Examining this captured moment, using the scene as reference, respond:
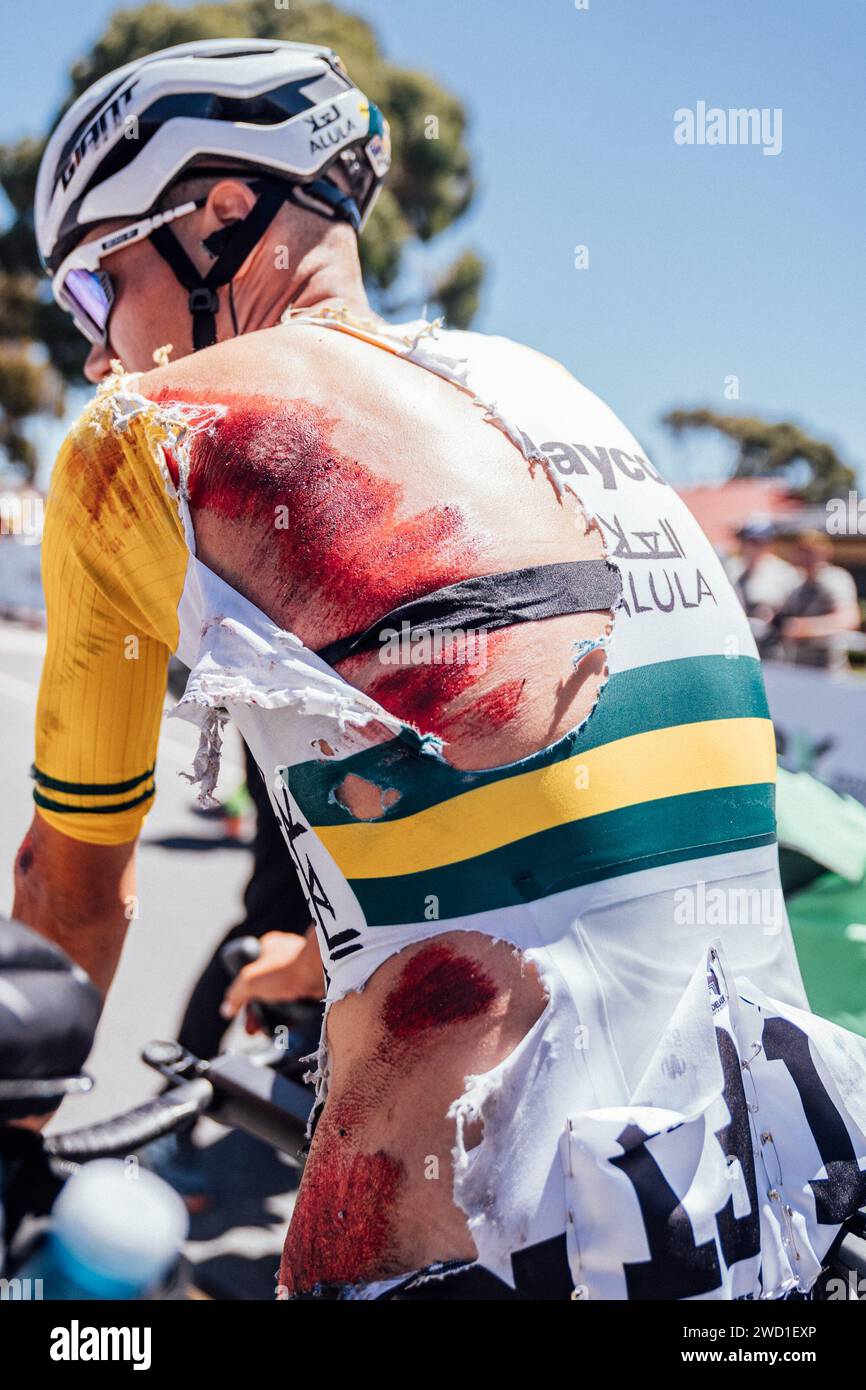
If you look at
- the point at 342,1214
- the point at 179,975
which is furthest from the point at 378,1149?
the point at 179,975

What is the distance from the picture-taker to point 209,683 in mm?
1249

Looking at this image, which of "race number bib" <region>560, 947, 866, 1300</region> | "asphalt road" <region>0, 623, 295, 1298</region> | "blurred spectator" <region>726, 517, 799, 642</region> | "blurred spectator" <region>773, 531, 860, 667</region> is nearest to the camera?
"race number bib" <region>560, 947, 866, 1300</region>

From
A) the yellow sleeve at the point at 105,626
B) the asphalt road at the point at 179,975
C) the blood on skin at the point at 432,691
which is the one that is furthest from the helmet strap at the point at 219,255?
the blood on skin at the point at 432,691

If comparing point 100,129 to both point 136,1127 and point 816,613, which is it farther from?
point 816,613

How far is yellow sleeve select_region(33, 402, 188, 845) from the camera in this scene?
136 cm

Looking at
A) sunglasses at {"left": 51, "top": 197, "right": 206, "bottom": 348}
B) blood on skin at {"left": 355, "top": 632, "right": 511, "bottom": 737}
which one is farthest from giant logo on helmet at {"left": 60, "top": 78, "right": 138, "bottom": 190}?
blood on skin at {"left": 355, "top": 632, "right": 511, "bottom": 737}

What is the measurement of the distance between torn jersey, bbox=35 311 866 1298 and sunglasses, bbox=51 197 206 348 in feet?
2.07

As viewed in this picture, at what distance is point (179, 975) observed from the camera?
5.27 m

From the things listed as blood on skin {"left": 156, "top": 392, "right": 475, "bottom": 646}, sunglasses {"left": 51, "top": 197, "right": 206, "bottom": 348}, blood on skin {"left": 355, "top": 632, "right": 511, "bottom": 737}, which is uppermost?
sunglasses {"left": 51, "top": 197, "right": 206, "bottom": 348}

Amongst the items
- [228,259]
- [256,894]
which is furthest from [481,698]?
[256,894]

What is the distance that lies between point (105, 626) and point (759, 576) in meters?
8.96

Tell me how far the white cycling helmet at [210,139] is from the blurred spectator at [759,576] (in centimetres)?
810

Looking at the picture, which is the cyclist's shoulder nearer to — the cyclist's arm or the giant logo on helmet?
the cyclist's arm
